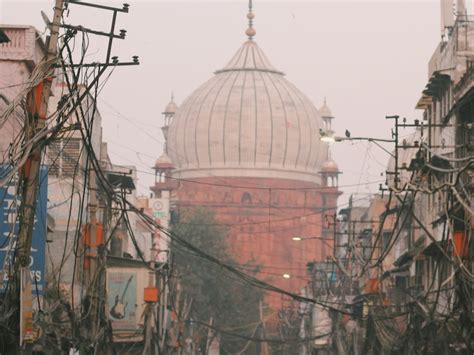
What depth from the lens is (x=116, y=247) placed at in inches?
2721

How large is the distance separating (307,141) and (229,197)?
26.6ft

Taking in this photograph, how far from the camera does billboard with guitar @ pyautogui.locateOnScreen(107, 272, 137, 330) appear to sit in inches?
2302

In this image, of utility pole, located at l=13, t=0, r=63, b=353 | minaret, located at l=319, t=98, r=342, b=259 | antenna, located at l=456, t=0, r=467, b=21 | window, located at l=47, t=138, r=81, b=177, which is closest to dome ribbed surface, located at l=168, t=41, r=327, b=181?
minaret, located at l=319, t=98, r=342, b=259

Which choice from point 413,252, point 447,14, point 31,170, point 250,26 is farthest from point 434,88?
point 250,26

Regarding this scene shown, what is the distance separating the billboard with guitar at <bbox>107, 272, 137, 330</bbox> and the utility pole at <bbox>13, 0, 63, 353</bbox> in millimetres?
35405

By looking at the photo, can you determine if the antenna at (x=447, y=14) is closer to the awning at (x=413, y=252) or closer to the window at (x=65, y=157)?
the awning at (x=413, y=252)

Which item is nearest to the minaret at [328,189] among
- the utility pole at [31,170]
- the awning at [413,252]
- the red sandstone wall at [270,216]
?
the red sandstone wall at [270,216]

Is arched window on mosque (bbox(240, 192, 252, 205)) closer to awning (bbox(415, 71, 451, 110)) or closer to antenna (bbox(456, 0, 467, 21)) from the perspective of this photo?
awning (bbox(415, 71, 451, 110))

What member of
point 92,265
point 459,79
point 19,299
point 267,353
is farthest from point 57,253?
point 267,353

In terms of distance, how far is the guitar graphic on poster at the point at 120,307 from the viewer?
58281 mm

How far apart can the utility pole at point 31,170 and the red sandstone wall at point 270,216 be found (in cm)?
10768

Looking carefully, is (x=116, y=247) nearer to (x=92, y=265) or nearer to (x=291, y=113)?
(x=92, y=265)

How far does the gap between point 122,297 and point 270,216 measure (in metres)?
75.0

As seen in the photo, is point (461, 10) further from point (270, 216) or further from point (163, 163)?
point (270, 216)
